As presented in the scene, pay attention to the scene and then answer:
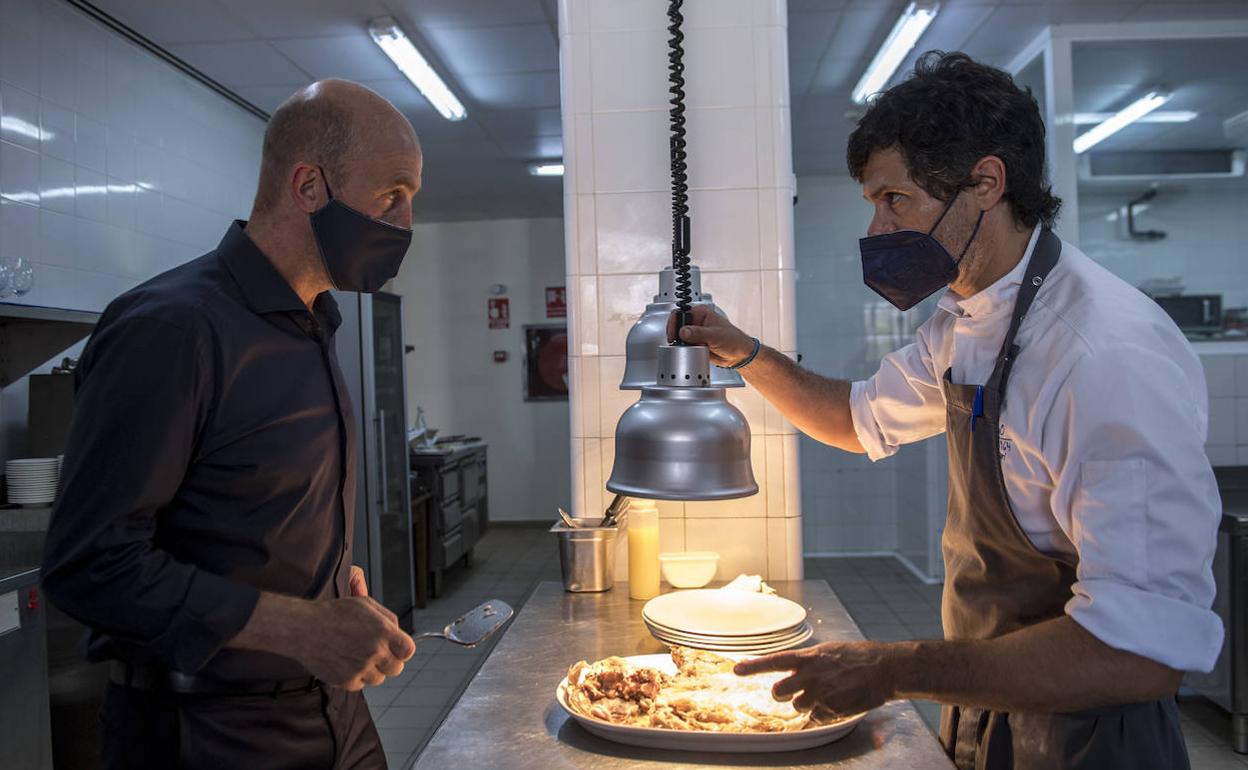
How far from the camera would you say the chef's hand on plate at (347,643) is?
1.20m

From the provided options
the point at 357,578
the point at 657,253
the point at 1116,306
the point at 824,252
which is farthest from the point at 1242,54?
the point at 357,578

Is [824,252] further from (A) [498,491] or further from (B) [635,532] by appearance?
(B) [635,532]

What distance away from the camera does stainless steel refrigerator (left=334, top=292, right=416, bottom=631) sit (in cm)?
480

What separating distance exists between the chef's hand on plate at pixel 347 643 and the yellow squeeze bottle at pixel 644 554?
39.8 inches

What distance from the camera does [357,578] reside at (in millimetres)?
1613

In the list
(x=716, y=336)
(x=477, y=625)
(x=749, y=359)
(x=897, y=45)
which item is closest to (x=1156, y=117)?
(x=897, y=45)

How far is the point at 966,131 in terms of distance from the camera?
4.57 feet

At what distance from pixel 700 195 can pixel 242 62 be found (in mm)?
3219

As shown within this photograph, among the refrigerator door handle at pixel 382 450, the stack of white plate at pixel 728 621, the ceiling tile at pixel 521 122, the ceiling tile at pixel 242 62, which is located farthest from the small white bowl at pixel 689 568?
the ceiling tile at pixel 521 122

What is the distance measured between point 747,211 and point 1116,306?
1.24 m

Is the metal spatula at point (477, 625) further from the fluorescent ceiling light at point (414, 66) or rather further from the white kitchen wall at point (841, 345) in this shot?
the white kitchen wall at point (841, 345)

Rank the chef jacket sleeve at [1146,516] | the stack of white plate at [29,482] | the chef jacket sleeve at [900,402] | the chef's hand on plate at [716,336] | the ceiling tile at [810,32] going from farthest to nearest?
the ceiling tile at [810,32], the stack of white plate at [29,482], the chef jacket sleeve at [900,402], the chef's hand on plate at [716,336], the chef jacket sleeve at [1146,516]

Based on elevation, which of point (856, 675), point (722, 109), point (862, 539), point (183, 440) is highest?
point (722, 109)

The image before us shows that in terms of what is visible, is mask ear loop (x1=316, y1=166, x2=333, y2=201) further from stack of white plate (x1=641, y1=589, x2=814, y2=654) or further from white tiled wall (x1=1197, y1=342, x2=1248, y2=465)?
white tiled wall (x1=1197, y1=342, x2=1248, y2=465)
